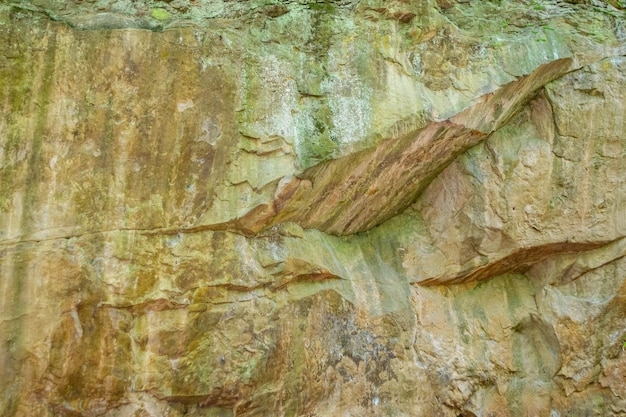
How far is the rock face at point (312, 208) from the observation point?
4.84 metres

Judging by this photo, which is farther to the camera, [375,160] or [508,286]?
[508,286]

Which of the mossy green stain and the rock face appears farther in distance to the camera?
the mossy green stain

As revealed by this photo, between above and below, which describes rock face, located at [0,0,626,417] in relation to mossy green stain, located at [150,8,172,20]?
below

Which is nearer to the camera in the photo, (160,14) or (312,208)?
(160,14)

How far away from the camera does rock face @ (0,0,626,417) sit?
4.84 metres

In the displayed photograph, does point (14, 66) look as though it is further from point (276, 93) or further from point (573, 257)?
point (573, 257)

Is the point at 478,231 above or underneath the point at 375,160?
underneath

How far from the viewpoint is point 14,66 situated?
15.7 ft

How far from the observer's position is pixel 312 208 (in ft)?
18.6

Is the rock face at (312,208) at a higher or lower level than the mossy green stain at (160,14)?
lower

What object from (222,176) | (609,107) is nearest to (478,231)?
(609,107)

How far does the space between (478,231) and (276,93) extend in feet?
7.96

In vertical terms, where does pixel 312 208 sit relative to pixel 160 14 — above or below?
below

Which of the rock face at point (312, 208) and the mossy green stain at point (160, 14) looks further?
the mossy green stain at point (160, 14)
